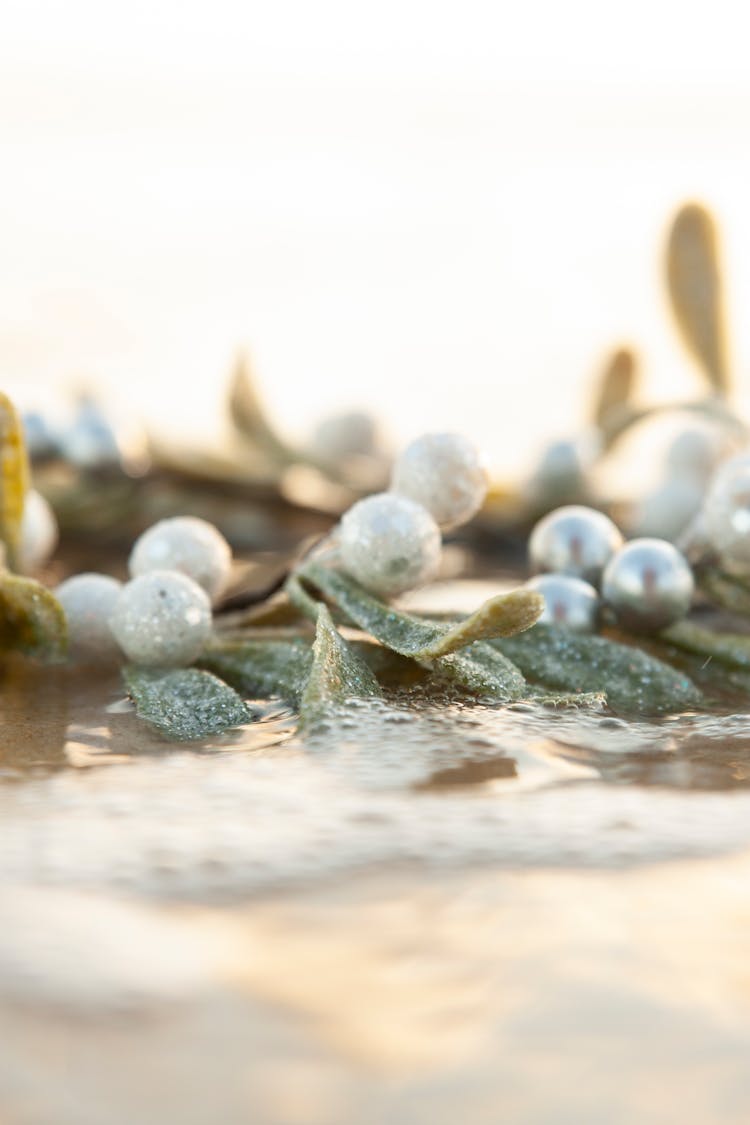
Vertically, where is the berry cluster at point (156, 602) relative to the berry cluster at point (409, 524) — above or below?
below

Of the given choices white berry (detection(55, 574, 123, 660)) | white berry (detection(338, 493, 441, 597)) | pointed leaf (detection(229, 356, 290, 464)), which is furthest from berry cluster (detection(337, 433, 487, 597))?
pointed leaf (detection(229, 356, 290, 464))

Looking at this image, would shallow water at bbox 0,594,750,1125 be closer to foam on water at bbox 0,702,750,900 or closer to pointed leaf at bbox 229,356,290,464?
foam on water at bbox 0,702,750,900

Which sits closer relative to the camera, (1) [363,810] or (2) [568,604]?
(1) [363,810]

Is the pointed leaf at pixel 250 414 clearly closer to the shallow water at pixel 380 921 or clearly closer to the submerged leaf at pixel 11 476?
the submerged leaf at pixel 11 476

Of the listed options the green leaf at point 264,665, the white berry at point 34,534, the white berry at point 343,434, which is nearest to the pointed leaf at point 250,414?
the white berry at point 343,434

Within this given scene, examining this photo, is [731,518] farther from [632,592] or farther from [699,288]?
[699,288]

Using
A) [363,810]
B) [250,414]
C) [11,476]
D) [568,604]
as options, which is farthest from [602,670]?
[250,414]

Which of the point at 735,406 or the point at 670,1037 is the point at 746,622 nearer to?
the point at 735,406
